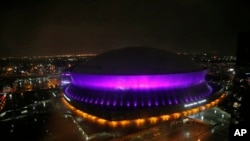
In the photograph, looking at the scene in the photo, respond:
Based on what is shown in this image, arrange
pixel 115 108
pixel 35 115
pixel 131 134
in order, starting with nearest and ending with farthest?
1. pixel 131 134
2. pixel 115 108
3. pixel 35 115

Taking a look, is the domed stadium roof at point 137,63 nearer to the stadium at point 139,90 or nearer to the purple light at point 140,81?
the stadium at point 139,90

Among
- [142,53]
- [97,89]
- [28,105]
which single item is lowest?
[28,105]

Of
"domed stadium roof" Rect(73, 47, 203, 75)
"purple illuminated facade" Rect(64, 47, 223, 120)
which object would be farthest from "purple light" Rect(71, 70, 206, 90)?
"domed stadium roof" Rect(73, 47, 203, 75)

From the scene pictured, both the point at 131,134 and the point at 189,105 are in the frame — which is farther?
the point at 189,105

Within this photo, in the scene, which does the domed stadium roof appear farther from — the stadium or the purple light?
the purple light

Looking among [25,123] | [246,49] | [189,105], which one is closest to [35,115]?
[25,123]

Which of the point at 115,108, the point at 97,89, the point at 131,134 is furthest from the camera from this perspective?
the point at 97,89

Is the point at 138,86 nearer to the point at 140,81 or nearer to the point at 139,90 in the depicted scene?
the point at 139,90

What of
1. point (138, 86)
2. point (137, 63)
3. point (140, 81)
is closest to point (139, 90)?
point (138, 86)

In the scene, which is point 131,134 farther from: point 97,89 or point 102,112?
point 97,89
